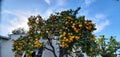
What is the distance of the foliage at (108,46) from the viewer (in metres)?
37.4

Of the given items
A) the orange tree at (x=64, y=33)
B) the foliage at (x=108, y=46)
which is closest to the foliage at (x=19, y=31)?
the foliage at (x=108, y=46)

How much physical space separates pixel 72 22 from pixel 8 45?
8.54 metres

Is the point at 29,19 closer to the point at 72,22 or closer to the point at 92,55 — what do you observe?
the point at 72,22

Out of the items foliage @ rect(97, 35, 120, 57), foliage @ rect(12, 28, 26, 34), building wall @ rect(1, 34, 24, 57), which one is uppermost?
foliage @ rect(12, 28, 26, 34)

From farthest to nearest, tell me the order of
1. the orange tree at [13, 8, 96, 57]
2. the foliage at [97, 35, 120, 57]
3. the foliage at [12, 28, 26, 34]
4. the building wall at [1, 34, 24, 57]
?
the foliage at [12, 28, 26, 34] < the foliage at [97, 35, 120, 57] < the building wall at [1, 34, 24, 57] < the orange tree at [13, 8, 96, 57]

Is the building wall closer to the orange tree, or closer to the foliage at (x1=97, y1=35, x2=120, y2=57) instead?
the orange tree

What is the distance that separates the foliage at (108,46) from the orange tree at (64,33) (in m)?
18.7

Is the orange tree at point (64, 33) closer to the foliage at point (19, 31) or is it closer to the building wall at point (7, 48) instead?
the building wall at point (7, 48)

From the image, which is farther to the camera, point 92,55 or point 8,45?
point 8,45

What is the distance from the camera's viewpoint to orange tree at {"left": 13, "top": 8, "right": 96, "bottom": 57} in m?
18.2

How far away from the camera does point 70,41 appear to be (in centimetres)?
1772

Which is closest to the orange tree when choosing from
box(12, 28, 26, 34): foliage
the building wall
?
the building wall

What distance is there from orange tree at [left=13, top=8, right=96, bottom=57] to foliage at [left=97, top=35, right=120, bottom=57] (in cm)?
1866

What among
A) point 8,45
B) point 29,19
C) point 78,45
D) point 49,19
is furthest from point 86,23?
point 8,45
